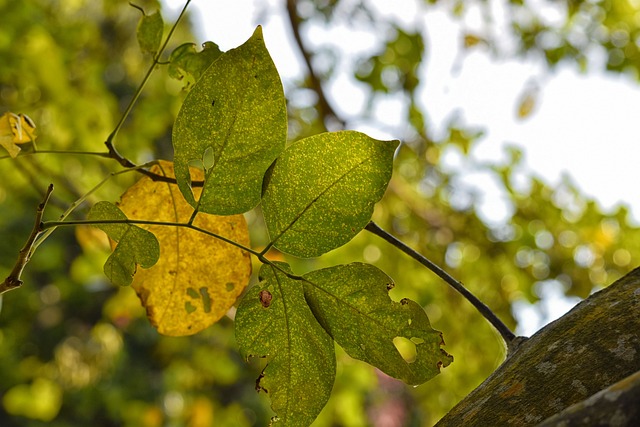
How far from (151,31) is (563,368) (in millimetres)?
308

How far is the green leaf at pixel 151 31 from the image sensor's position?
447mm

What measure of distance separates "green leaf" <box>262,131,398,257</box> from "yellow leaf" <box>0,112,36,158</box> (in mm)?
186

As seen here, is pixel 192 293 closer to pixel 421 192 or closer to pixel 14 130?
pixel 14 130

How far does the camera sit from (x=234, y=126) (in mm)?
319

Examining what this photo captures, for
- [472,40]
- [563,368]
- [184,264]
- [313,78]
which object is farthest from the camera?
[472,40]

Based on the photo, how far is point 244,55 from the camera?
1.02 ft

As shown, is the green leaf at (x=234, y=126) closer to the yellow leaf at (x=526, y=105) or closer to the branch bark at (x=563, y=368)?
the branch bark at (x=563, y=368)

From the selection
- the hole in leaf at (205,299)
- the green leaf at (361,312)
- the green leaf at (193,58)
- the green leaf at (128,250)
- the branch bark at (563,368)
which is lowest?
the branch bark at (563,368)

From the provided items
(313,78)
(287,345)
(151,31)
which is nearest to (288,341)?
(287,345)

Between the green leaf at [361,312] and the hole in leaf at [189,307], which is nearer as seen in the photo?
the green leaf at [361,312]

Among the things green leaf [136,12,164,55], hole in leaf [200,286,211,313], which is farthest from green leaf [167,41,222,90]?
hole in leaf [200,286,211,313]

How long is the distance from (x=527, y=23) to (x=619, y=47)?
25cm

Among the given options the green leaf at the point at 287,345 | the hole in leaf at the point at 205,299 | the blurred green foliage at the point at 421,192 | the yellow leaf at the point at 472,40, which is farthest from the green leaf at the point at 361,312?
the yellow leaf at the point at 472,40

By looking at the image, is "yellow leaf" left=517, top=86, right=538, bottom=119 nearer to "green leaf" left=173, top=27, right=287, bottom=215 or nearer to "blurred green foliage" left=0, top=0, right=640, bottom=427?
"blurred green foliage" left=0, top=0, right=640, bottom=427
